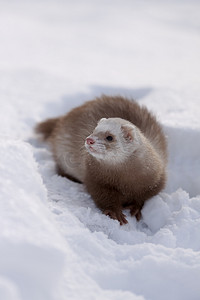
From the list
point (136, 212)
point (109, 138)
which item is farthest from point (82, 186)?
point (109, 138)

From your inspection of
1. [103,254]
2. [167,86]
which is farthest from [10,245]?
[167,86]

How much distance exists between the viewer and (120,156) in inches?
106

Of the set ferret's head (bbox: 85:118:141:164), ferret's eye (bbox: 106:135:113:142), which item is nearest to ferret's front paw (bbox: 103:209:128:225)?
ferret's head (bbox: 85:118:141:164)

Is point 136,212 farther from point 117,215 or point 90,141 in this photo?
point 90,141

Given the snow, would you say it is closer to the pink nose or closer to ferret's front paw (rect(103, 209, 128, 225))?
ferret's front paw (rect(103, 209, 128, 225))

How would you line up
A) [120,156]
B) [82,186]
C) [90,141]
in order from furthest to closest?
[82,186], [120,156], [90,141]

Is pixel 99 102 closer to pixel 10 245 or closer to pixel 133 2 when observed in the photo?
pixel 10 245

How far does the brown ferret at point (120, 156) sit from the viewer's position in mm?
2666

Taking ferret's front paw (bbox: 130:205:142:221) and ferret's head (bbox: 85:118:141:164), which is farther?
ferret's front paw (bbox: 130:205:142:221)

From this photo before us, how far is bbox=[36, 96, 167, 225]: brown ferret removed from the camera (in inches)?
105

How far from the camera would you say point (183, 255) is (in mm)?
1928

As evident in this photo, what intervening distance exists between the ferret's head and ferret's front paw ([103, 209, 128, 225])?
0.30m

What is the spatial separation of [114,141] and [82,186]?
680mm

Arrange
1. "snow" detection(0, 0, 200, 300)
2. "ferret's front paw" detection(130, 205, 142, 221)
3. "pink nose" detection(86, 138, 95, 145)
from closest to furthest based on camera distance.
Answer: "snow" detection(0, 0, 200, 300)
"pink nose" detection(86, 138, 95, 145)
"ferret's front paw" detection(130, 205, 142, 221)
